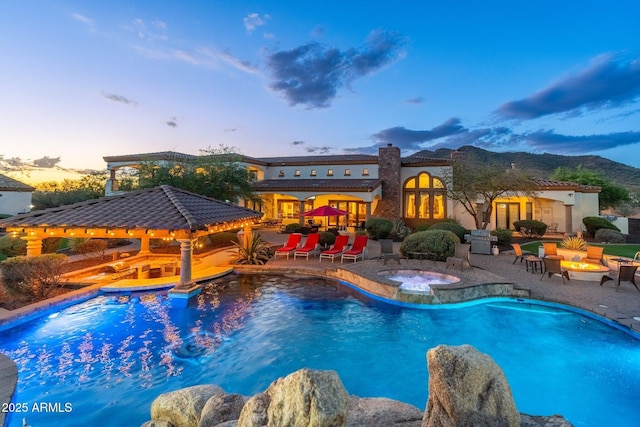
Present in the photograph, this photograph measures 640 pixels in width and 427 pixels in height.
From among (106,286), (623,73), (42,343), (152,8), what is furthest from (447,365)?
(623,73)

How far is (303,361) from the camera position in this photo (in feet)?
21.3

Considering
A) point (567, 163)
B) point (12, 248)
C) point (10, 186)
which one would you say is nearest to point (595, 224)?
point (12, 248)

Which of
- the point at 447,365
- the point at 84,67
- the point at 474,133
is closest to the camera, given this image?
the point at 447,365

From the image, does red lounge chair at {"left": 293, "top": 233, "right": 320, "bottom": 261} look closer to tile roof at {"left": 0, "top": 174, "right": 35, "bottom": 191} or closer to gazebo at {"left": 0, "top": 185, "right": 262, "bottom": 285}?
gazebo at {"left": 0, "top": 185, "right": 262, "bottom": 285}

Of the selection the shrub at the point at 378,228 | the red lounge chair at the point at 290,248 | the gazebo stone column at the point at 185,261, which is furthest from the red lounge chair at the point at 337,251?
the gazebo stone column at the point at 185,261

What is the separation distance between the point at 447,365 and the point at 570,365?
6.44 m

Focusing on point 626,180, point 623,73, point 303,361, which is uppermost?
point 623,73

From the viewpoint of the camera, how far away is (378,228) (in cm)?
2112

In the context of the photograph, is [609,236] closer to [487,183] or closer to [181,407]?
[487,183]

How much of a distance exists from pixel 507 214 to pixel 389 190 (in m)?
10.6

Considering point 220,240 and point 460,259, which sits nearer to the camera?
point 460,259

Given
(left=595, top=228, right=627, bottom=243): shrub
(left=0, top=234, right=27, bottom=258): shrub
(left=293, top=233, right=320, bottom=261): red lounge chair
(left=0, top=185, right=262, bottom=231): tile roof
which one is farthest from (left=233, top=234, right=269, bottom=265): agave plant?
(left=595, top=228, right=627, bottom=243): shrub

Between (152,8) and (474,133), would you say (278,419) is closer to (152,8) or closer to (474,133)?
(152,8)

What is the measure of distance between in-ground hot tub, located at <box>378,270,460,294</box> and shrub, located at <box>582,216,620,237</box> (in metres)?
18.0
